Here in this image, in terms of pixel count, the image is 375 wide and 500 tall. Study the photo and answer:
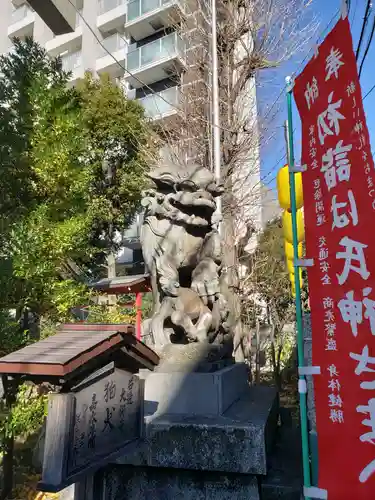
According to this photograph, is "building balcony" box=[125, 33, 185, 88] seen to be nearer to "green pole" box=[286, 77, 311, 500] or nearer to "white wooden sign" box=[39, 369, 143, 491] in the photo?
"green pole" box=[286, 77, 311, 500]

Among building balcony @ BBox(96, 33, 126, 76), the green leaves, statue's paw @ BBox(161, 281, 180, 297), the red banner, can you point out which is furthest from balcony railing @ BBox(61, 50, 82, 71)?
the red banner

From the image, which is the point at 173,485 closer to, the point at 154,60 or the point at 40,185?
the point at 40,185

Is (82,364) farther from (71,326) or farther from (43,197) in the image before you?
(43,197)

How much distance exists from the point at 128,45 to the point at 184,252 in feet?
58.6

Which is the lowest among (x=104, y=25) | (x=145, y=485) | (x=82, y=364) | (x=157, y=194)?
(x=145, y=485)

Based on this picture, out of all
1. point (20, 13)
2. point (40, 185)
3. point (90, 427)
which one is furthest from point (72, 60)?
point (90, 427)

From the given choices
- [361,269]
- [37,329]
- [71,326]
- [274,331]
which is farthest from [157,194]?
[274,331]

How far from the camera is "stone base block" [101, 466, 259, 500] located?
10.3 ft

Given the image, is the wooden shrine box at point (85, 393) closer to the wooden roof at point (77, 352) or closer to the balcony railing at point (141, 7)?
the wooden roof at point (77, 352)

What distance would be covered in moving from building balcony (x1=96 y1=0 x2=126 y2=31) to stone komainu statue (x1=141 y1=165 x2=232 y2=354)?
18.2 metres

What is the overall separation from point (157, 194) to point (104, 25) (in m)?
18.9

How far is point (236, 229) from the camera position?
10320 millimetres

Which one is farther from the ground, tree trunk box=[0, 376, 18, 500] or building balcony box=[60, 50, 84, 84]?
building balcony box=[60, 50, 84, 84]

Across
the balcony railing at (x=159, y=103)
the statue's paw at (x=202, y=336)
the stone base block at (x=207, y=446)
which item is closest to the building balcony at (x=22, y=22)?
the balcony railing at (x=159, y=103)
